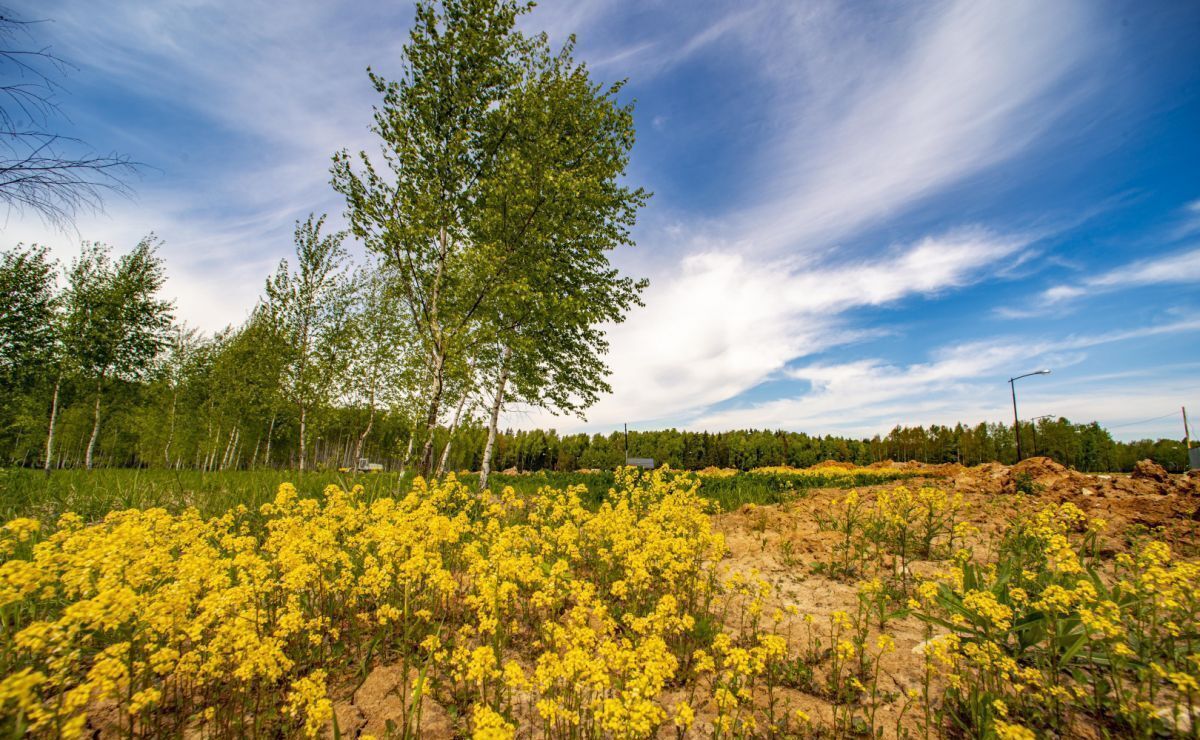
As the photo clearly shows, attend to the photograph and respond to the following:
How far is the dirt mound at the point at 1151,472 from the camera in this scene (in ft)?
34.8

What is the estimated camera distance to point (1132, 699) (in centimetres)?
336

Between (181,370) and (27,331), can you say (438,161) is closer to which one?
(27,331)

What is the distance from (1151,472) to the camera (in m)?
11.1

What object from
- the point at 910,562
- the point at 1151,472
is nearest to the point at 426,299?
the point at 910,562

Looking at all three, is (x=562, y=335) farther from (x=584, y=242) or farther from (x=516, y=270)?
(x=516, y=270)

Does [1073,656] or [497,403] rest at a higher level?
[497,403]

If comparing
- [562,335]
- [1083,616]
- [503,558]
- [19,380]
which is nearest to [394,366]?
[562,335]

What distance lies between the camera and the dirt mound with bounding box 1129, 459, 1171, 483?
10598 mm

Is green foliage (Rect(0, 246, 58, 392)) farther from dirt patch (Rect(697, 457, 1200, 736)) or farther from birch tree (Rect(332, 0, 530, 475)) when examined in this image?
dirt patch (Rect(697, 457, 1200, 736))

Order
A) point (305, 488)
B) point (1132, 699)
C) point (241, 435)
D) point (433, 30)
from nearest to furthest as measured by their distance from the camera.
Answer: point (1132, 699) < point (305, 488) < point (433, 30) < point (241, 435)

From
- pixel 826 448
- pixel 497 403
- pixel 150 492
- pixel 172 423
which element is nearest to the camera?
pixel 150 492

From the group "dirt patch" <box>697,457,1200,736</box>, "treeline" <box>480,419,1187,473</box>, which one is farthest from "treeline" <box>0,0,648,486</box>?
"treeline" <box>480,419,1187,473</box>

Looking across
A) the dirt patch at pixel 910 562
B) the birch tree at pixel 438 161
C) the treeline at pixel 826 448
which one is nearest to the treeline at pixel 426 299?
the birch tree at pixel 438 161

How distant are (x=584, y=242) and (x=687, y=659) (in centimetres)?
1391
